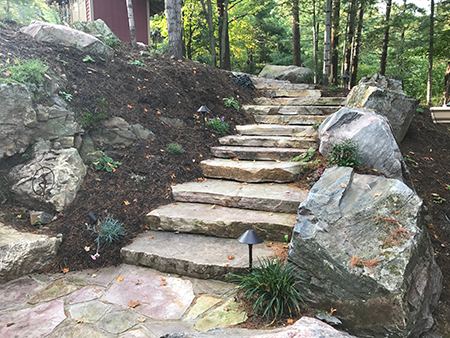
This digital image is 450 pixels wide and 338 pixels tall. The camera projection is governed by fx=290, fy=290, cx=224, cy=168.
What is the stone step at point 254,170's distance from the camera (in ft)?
14.0

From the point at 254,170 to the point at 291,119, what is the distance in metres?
2.36

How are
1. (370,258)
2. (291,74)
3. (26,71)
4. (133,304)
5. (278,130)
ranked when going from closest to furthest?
(370,258), (133,304), (26,71), (278,130), (291,74)

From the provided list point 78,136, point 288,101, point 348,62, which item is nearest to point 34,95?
point 78,136

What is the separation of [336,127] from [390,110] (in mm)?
1750

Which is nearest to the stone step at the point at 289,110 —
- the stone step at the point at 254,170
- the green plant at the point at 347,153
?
the stone step at the point at 254,170

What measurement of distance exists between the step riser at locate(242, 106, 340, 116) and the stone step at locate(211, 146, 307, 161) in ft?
5.83

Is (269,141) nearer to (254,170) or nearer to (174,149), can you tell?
(254,170)

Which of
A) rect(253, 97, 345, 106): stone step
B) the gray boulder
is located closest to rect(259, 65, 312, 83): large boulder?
rect(253, 97, 345, 106): stone step

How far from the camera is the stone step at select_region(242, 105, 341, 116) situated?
21.1 feet

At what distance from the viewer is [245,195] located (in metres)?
3.83

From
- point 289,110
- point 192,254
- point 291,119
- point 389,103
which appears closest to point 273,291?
point 192,254

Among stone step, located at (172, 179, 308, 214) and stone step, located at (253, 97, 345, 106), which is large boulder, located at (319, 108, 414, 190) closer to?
stone step, located at (172, 179, 308, 214)

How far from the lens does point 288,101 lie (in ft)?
23.9

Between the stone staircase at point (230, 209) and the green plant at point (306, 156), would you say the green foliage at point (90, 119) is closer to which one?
the stone staircase at point (230, 209)
